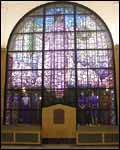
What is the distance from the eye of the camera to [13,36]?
12.7 m

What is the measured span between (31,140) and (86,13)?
6.29 metres

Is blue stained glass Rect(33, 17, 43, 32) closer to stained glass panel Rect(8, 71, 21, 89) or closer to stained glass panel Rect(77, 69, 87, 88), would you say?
stained glass panel Rect(8, 71, 21, 89)

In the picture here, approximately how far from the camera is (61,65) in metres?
12.2

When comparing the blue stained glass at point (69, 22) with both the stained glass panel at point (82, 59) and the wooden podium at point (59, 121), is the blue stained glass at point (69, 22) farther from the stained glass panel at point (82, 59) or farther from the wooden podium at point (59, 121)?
the wooden podium at point (59, 121)

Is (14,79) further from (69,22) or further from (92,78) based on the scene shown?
(69,22)

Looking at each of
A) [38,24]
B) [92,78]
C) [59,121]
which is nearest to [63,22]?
[38,24]

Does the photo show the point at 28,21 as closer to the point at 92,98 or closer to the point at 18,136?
the point at 92,98

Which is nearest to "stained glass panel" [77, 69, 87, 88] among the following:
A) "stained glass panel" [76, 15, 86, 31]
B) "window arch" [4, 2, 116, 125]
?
"window arch" [4, 2, 116, 125]

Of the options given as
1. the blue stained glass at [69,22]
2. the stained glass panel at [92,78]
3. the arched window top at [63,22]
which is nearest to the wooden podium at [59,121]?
the stained glass panel at [92,78]

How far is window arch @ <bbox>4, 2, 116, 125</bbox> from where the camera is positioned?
11.6 m

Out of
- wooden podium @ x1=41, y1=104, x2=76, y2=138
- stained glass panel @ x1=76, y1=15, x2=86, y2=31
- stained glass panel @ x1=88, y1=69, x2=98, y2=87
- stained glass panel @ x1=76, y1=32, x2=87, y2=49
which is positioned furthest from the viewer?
stained glass panel @ x1=76, y1=15, x2=86, y2=31

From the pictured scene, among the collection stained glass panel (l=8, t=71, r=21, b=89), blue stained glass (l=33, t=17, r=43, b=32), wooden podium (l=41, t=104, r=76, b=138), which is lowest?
wooden podium (l=41, t=104, r=76, b=138)

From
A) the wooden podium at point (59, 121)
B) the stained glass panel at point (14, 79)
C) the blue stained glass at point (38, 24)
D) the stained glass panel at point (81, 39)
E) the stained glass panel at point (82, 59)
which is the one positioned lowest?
the wooden podium at point (59, 121)

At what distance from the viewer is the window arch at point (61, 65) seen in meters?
11.6
